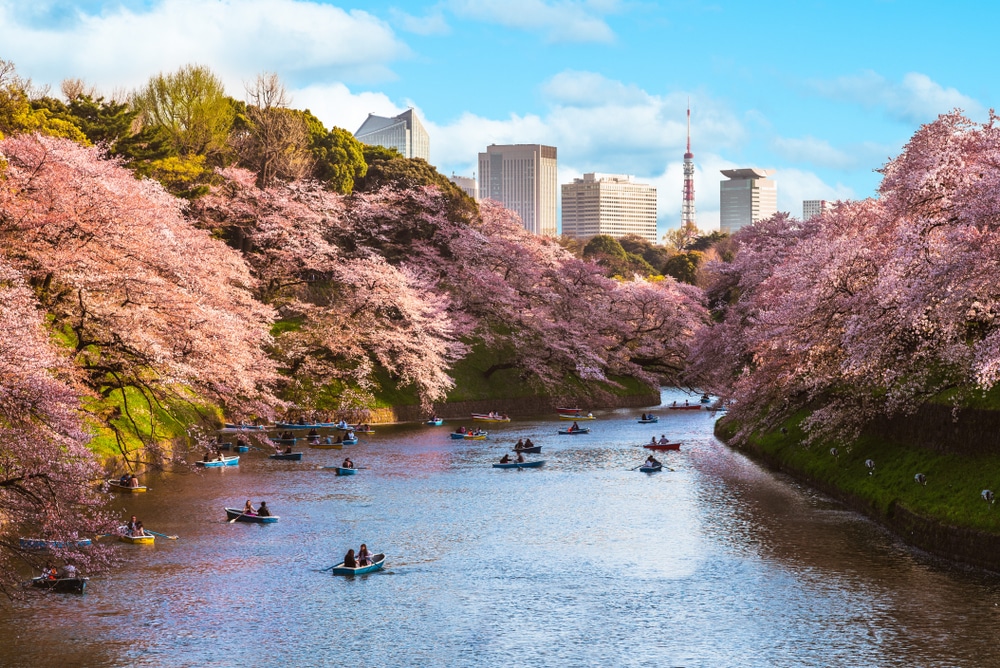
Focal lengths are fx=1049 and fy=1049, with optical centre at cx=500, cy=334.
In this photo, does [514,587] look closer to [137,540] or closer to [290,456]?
[137,540]

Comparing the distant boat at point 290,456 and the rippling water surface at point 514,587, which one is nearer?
the rippling water surface at point 514,587

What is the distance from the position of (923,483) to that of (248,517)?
25719 mm

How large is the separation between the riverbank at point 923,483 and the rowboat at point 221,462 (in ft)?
98.6

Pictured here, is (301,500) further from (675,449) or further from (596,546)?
(675,449)

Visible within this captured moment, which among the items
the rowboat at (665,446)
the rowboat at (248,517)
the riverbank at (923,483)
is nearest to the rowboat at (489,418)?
the rowboat at (665,446)

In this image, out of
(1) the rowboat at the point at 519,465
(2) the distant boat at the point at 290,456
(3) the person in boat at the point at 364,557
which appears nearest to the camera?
(3) the person in boat at the point at 364,557

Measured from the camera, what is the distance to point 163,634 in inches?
1078

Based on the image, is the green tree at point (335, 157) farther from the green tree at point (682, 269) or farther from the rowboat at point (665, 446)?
the green tree at point (682, 269)

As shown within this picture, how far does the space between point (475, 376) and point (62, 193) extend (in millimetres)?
49353

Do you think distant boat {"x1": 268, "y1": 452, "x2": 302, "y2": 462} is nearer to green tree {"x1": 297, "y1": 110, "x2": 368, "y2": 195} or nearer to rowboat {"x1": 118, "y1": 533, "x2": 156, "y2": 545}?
rowboat {"x1": 118, "y1": 533, "x2": 156, "y2": 545}

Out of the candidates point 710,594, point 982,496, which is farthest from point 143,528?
point 982,496

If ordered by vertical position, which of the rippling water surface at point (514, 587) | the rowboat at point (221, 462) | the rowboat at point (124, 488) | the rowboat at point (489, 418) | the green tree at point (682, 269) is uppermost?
the green tree at point (682, 269)

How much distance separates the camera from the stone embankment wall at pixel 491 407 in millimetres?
80938

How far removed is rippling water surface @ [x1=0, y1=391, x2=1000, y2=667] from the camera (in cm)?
2633
